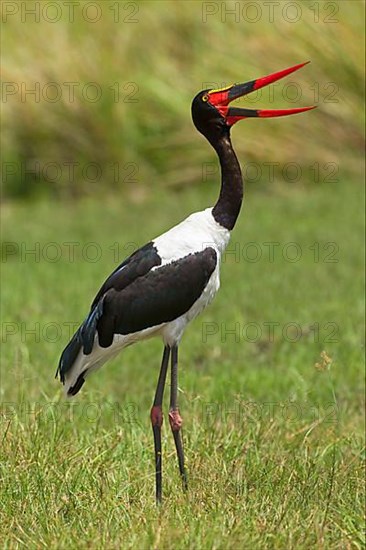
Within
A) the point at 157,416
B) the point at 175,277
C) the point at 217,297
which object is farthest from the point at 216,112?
the point at 217,297

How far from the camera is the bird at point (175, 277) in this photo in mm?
4711

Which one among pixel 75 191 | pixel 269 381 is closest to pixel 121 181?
pixel 75 191

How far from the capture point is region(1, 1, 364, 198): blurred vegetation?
12211 mm

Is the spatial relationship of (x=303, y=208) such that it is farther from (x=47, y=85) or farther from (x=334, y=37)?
(x=47, y=85)

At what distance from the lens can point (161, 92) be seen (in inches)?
496

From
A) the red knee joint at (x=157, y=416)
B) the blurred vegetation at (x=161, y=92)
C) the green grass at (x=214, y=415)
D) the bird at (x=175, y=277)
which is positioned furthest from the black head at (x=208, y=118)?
the blurred vegetation at (x=161, y=92)

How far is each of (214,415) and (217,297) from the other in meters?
2.99

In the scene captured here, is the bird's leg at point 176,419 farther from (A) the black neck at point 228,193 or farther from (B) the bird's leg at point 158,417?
(A) the black neck at point 228,193

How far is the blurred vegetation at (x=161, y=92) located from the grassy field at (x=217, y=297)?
21mm

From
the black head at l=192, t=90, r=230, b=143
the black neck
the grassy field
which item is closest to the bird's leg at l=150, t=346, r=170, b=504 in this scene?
the grassy field

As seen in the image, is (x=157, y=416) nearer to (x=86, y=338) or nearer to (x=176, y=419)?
(x=176, y=419)

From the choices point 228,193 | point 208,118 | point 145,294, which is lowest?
point 145,294

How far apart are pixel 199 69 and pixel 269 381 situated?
20.7ft

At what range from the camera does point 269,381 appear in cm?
684
